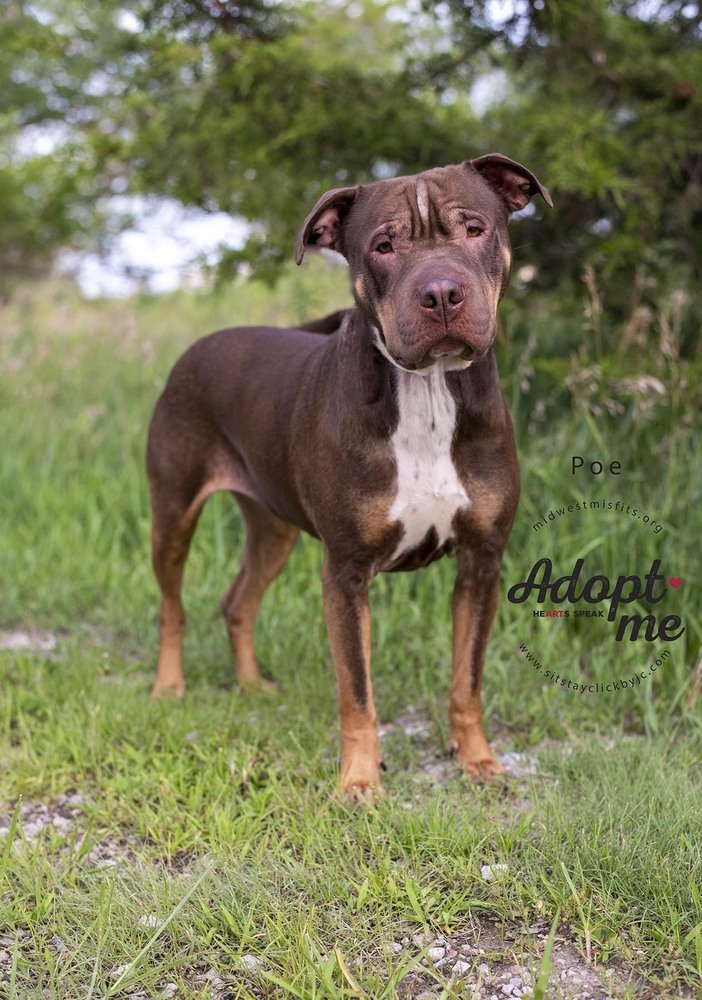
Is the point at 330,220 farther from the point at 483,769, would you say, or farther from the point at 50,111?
the point at 50,111

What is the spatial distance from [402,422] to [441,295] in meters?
0.57

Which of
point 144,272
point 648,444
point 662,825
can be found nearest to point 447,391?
point 662,825

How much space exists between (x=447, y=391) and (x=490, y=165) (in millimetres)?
753

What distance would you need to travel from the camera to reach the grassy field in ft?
8.59

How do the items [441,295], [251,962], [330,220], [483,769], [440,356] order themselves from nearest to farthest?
1. [251,962]
2. [441,295]
3. [440,356]
4. [330,220]
5. [483,769]

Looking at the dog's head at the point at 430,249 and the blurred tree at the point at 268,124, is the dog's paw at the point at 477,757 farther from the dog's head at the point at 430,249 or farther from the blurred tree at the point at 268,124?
the blurred tree at the point at 268,124

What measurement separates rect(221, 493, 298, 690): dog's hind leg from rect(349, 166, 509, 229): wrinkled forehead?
166 cm

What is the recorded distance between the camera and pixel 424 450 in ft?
10.6

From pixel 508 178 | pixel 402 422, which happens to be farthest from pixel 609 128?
pixel 402 422

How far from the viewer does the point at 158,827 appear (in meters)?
3.30

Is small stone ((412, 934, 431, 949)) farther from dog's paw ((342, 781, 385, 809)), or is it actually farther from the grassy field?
dog's paw ((342, 781, 385, 809))

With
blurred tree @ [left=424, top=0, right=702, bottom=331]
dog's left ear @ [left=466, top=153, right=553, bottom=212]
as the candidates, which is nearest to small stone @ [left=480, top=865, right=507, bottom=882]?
dog's left ear @ [left=466, top=153, right=553, bottom=212]

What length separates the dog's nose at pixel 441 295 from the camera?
9.06 feet

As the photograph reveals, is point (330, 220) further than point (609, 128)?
No
